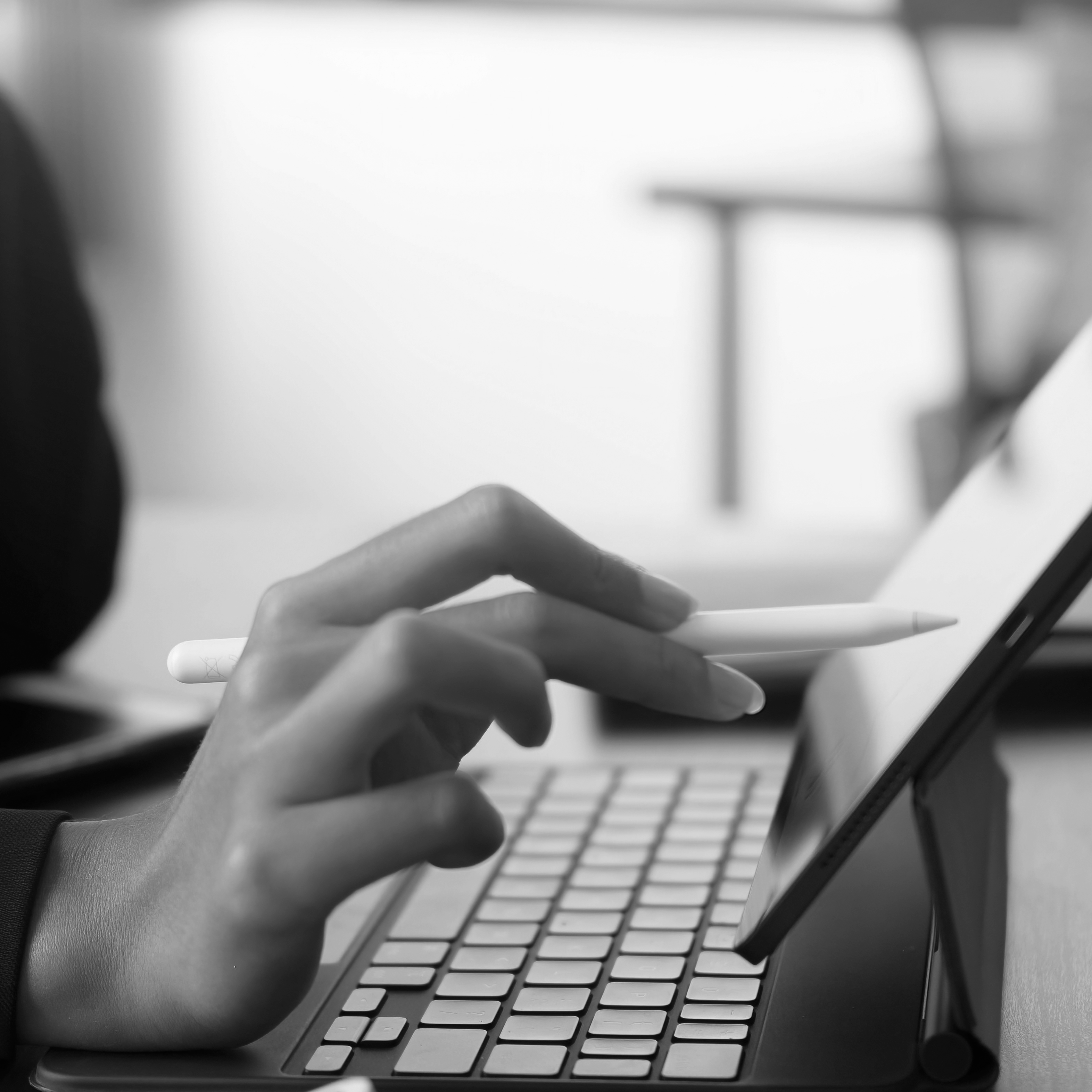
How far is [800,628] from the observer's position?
A: 0.30m

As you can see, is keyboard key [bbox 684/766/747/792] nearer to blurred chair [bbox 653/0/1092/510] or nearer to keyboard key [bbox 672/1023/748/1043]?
keyboard key [bbox 672/1023/748/1043]

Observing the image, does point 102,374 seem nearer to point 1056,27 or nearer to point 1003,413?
point 1003,413

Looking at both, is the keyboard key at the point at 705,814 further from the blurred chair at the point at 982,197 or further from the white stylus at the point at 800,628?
the blurred chair at the point at 982,197

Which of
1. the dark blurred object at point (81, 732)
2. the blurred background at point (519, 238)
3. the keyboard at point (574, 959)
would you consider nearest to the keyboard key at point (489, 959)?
the keyboard at point (574, 959)

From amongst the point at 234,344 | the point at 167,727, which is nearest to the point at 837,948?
the point at 167,727

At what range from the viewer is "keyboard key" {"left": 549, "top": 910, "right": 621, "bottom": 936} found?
0.37 meters

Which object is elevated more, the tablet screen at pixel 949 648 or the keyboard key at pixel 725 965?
the tablet screen at pixel 949 648

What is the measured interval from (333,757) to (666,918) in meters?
0.14

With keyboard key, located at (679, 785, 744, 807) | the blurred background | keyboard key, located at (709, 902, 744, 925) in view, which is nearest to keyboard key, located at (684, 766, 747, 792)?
keyboard key, located at (679, 785, 744, 807)

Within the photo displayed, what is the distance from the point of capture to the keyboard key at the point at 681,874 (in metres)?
0.41

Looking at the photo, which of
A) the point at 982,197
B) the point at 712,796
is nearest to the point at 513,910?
the point at 712,796

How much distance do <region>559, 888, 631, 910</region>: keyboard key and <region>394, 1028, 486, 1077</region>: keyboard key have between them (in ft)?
0.28

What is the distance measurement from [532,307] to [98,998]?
9.34ft

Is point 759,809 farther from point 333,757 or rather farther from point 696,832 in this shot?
point 333,757
